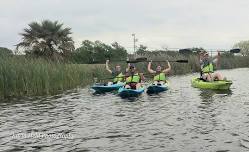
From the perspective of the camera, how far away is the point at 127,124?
13500 mm

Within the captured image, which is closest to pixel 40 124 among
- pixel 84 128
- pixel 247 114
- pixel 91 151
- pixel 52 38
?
pixel 84 128

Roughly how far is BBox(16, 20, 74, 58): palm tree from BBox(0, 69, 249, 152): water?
580 inches

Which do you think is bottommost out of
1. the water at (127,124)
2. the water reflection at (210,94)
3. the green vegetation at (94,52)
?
the water at (127,124)

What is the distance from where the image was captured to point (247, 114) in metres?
14.8

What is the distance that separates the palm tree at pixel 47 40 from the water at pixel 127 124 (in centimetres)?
1473

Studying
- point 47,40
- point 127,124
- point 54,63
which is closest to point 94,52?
point 47,40

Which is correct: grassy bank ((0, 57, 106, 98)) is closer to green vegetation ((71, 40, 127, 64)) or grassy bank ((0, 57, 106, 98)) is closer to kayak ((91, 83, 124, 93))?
kayak ((91, 83, 124, 93))

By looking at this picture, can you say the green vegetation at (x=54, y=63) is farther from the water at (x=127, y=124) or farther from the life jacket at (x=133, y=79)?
the life jacket at (x=133, y=79)

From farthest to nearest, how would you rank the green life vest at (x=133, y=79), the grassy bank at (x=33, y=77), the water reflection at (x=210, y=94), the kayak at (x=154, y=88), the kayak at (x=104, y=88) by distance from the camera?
the kayak at (x=104, y=88) → the kayak at (x=154, y=88) → the green life vest at (x=133, y=79) → the grassy bank at (x=33, y=77) → the water reflection at (x=210, y=94)

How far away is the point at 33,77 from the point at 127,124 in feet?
32.6

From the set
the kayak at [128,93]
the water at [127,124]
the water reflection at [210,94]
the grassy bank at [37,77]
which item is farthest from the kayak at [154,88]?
the grassy bank at [37,77]

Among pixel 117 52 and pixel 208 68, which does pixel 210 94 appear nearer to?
pixel 208 68

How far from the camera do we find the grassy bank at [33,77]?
20.8m

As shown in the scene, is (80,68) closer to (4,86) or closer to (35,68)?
(35,68)
